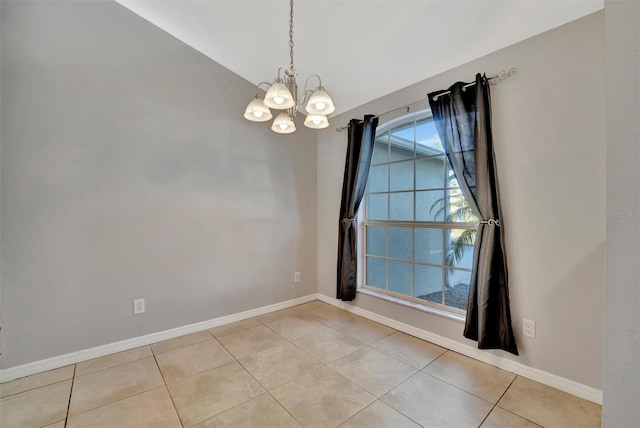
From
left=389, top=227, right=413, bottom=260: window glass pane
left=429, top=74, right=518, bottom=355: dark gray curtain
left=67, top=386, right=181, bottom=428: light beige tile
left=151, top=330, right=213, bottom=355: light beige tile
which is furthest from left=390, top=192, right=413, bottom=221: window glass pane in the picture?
left=67, top=386, right=181, bottom=428: light beige tile

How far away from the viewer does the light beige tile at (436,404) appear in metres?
1.49

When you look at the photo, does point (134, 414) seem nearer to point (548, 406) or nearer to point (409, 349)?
point (409, 349)

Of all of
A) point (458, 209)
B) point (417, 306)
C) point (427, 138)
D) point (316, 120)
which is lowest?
point (417, 306)

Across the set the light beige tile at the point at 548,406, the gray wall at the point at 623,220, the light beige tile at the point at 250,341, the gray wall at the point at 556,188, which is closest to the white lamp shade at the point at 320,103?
the gray wall at the point at 623,220

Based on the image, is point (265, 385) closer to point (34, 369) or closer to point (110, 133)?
point (34, 369)

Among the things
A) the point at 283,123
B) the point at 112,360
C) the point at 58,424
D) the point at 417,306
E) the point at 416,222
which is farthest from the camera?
the point at 416,222

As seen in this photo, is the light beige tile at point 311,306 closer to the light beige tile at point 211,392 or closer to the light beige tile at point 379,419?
the light beige tile at point 211,392

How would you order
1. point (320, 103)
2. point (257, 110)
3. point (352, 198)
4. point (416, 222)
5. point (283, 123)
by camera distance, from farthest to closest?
point (352, 198) < point (416, 222) < point (283, 123) < point (257, 110) < point (320, 103)

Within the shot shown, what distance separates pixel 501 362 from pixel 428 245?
1063 mm

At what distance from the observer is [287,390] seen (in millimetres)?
1743

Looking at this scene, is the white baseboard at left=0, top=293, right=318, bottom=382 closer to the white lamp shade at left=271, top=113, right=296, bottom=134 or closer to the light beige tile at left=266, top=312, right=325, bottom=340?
the light beige tile at left=266, top=312, right=325, bottom=340

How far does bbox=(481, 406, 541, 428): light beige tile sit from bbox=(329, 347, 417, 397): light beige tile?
20.5 inches

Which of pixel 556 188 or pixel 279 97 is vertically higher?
pixel 279 97

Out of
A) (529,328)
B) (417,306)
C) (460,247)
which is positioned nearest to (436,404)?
(529,328)
